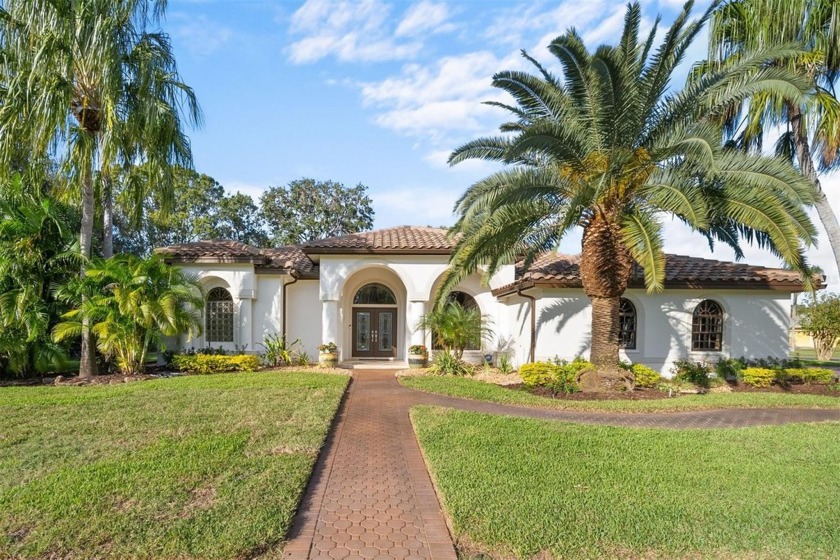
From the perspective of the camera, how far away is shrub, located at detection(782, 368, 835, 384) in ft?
43.4

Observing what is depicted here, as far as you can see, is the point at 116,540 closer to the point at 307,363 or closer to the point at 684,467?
the point at 684,467

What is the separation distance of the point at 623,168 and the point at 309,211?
32.0 metres

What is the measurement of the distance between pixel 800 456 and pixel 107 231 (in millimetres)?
18401

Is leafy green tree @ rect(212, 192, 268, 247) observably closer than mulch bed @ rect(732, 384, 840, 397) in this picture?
No

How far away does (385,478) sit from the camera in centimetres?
563

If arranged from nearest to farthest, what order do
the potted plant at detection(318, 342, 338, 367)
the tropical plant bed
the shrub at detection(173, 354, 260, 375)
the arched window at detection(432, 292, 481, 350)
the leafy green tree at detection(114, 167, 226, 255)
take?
the tropical plant bed → the shrub at detection(173, 354, 260, 375) → the potted plant at detection(318, 342, 338, 367) → the arched window at detection(432, 292, 481, 350) → the leafy green tree at detection(114, 167, 226, 255)

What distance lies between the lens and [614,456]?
6.32m

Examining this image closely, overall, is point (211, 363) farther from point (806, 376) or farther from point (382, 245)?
point (806, 376)

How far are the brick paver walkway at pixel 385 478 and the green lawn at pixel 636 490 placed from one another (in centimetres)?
29

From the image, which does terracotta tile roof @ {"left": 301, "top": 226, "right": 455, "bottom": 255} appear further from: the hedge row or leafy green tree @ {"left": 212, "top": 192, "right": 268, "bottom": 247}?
leafy green tree @ {"left": 212, "top": 192, "right": 268, "bottom": 247}

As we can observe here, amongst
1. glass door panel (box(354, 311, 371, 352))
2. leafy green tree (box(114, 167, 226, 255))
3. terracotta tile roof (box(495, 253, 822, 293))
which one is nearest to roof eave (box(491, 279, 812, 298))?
terracotta tile roof (box(495, 253, 822, 293))

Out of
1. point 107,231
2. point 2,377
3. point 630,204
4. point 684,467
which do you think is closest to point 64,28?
point 107,231

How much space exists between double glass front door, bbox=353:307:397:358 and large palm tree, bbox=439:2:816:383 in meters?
7.95

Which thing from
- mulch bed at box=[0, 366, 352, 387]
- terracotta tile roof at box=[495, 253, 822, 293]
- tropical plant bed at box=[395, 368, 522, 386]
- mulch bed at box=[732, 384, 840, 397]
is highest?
terracotta tile roof at box=[495, 253, 822, 293]
